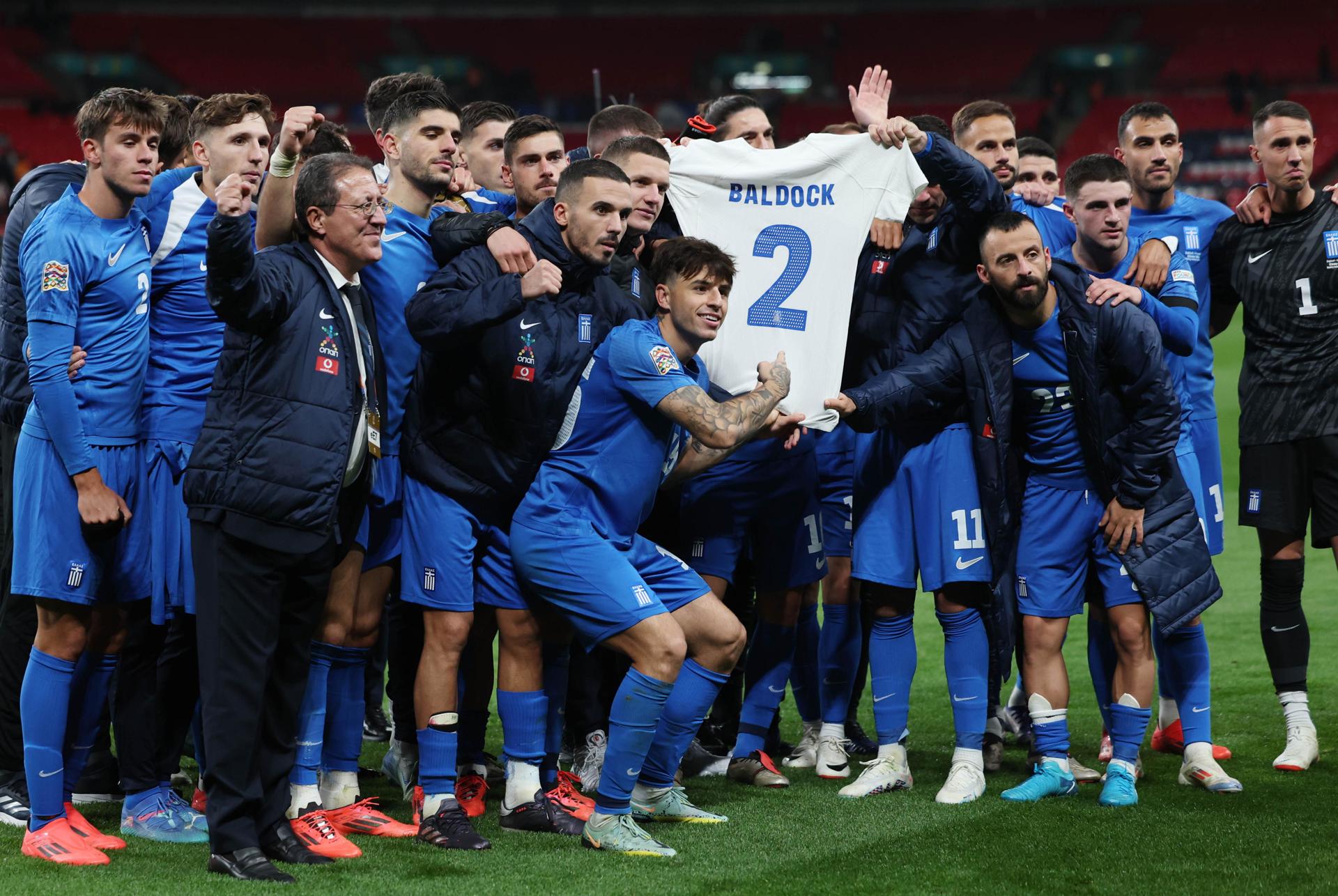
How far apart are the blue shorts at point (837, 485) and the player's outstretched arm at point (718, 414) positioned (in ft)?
4.51

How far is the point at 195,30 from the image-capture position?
36.1 meters

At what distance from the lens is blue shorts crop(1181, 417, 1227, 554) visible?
19.8 feet

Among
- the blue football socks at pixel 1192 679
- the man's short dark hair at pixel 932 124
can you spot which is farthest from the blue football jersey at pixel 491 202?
the blue football socks at pixel 1192 679

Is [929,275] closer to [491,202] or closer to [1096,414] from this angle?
[1096,414]

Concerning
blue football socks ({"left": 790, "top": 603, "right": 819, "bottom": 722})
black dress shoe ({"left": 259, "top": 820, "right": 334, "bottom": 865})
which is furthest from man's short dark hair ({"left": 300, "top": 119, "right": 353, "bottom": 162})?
blue football socks ({"left": 790, "top": 603, "right": 819, "bottom": 722})

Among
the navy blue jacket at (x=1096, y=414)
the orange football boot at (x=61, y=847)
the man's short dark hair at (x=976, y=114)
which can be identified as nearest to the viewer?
the orange football boot at (x=61, y=847)

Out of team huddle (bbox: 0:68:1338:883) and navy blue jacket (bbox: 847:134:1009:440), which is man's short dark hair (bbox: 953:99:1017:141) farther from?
navy blue jacket (bbox: 847:134:1009:440)

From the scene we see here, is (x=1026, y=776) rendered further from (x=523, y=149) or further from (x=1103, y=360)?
(x=523, y=149)

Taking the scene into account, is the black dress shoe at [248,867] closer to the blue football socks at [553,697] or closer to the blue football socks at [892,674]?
the blue football socks at [553,697]

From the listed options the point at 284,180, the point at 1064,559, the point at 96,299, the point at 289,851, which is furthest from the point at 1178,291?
the point at 96,299

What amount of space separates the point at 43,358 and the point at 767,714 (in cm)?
297

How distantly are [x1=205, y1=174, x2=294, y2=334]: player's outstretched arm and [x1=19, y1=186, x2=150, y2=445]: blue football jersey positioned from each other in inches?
30.7

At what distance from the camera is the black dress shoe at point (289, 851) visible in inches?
171

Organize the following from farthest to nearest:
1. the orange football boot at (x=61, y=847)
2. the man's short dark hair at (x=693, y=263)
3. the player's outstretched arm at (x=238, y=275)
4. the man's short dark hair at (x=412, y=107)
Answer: the man's short dark hair at (x=412, y=107) → the man's short dark hair at (x=693, y=263) → the orange football boot at (x=61, y=847) → the player's outstretched arm at (x=238, y=275)
